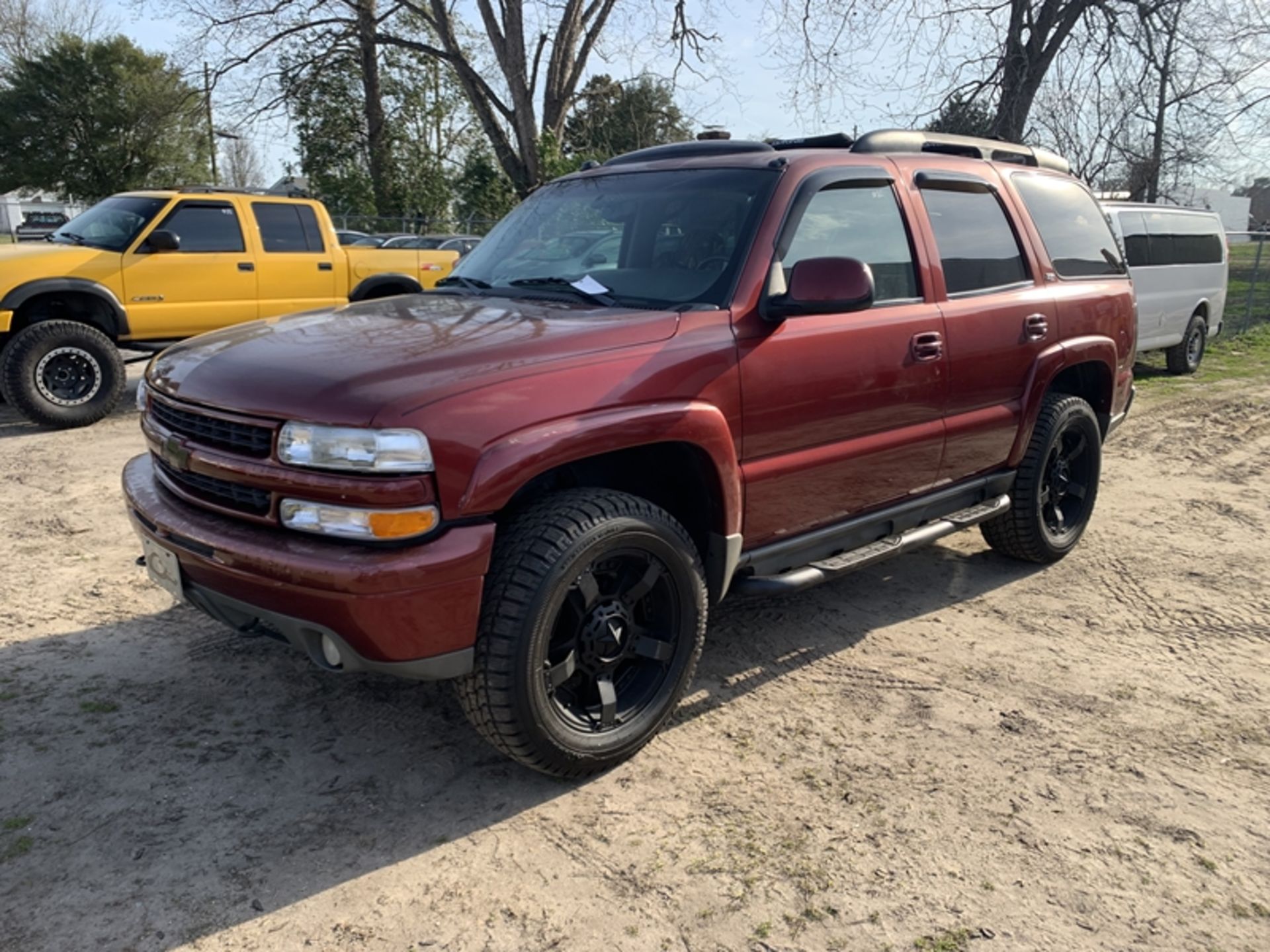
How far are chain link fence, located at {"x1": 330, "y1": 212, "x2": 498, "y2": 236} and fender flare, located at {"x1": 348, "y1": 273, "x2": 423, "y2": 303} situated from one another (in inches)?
620

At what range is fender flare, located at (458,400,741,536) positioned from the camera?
273 centimetres

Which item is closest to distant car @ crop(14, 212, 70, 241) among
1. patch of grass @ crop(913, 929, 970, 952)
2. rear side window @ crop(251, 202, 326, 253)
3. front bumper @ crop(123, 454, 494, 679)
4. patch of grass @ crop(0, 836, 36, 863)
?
rear side window @ crop(251, 202, 326, 253)

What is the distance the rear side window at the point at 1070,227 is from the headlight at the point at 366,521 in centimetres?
364

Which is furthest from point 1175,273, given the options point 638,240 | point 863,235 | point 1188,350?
point 638,240

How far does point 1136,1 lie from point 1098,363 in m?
14.1

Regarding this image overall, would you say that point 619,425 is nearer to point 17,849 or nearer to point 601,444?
point 601,444

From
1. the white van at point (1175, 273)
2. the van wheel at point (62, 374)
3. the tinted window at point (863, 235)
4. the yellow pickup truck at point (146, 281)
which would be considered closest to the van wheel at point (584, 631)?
the tinted window at point (863, 235)

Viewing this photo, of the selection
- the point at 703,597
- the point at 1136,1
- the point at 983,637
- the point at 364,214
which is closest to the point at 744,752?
the point at 703,597

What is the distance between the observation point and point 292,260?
955 centimetres

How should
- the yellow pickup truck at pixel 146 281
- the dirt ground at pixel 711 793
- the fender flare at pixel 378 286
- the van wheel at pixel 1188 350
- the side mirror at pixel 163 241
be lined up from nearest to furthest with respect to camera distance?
the dirt ground at pixel 711 793
the fender flare at pixel 378 286
the yellow pickup truck at pixel 146 281
the side mirror at pixel 163 241
the van wheel at pixel 1188 350

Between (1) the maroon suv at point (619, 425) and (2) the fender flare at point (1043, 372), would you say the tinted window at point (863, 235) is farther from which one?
(2) the fender flare at point (1043, 372)

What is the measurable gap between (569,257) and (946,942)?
2752 millimetres

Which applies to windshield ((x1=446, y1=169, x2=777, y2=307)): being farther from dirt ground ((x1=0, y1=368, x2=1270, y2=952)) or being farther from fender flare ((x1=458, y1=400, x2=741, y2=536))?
dirt ground ((x1=0, y1=368, x2=1270, y2=952))

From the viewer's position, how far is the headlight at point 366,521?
265cm
